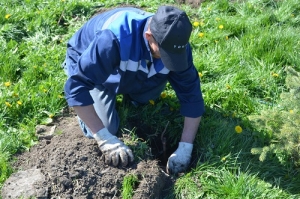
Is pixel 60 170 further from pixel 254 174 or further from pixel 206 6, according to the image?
pixel 206 6

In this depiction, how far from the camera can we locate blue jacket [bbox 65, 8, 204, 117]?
3371 millimetres

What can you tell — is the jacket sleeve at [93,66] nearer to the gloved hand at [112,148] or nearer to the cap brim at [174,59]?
the gloved hand at [112,148]

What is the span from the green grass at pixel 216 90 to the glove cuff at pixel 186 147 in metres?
0.11

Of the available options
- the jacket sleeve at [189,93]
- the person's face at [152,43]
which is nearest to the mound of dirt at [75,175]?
the jacket sleeve at [189,93]

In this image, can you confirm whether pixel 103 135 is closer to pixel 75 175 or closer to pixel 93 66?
pixel 75 175

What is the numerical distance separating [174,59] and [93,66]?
1.84ft

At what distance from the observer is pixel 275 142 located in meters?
3.78

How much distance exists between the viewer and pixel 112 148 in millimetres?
3477

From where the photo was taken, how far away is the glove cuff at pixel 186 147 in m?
3.71

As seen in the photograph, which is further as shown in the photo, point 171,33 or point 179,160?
point 179,160

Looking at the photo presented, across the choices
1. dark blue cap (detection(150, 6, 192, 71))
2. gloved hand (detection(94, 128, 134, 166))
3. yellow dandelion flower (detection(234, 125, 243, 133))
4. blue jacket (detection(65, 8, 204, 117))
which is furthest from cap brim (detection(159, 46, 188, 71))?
yellow dandelion flower (detection(234, 125, 243, 133))

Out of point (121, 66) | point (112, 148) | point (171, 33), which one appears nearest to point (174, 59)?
point (171, 33)

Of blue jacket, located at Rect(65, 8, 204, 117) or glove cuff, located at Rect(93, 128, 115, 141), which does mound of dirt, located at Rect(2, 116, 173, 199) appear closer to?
glove cuff, located at Rect(93, 128, 115, 141)

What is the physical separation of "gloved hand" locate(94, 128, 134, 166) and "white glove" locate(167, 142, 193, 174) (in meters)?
0.33
